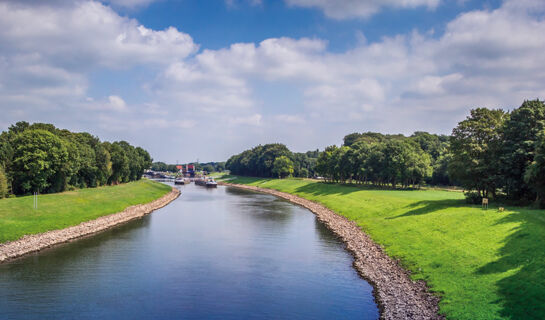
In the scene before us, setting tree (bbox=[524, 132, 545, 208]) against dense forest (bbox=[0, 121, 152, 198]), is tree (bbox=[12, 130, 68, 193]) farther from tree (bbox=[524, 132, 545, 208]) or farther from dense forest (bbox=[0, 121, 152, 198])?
tree (bbox=[524, 132, 545, 208])

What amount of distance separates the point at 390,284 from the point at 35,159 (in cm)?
6364

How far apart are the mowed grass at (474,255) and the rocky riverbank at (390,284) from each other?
2.79ft

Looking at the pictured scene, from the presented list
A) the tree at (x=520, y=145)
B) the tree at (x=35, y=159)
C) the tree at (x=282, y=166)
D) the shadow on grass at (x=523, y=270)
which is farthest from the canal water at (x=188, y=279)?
the tree at (x=282, y=166)

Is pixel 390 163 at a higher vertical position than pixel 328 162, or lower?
lower

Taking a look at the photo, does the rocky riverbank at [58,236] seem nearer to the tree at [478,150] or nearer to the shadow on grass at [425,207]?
the shadow on grass at [425,207]

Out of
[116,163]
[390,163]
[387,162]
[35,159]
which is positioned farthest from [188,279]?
[116,163]

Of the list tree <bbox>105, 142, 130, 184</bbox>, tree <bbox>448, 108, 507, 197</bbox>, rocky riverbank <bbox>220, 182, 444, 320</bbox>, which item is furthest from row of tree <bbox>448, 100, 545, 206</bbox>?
tree <bbox>105, 142, 130, 184</bbox>

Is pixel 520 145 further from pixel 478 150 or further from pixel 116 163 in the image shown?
pixel 116 163

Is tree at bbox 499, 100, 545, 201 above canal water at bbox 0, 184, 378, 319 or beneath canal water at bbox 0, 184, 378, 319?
above

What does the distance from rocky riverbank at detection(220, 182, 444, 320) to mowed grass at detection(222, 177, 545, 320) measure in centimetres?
85

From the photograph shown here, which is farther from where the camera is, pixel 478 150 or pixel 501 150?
pixel 478 150

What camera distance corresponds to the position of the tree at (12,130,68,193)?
63906 mm

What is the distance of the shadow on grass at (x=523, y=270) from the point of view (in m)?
20.8

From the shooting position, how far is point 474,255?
98.2 feet
